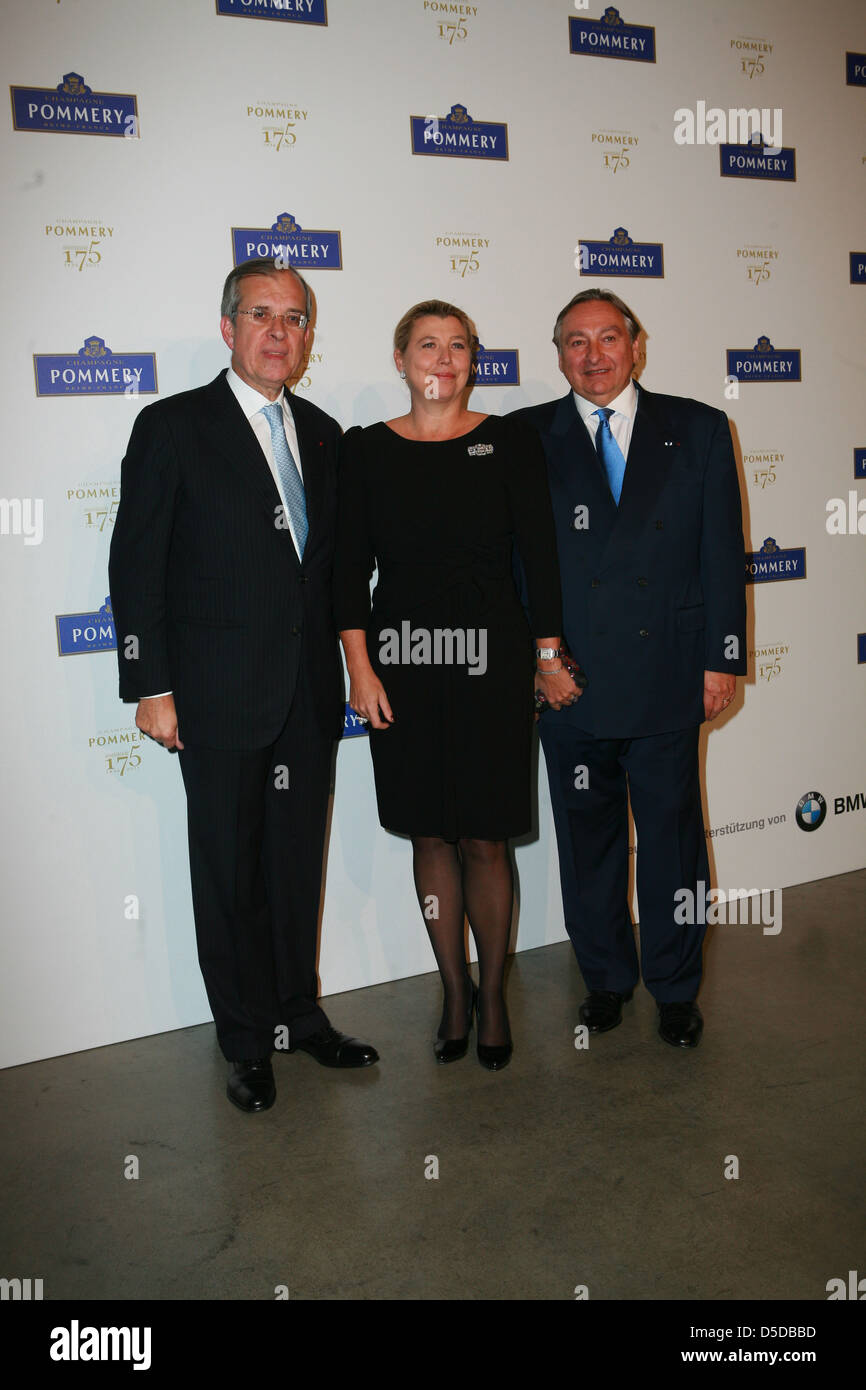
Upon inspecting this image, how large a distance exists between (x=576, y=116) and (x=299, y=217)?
1.03m

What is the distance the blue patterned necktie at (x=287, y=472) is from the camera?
273 cm

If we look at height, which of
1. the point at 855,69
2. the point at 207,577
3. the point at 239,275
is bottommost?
the point at 207,577

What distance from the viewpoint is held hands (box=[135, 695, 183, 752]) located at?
8.70 feet

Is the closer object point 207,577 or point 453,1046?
point 207,577

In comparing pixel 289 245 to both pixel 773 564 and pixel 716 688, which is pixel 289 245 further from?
pixel 773 564

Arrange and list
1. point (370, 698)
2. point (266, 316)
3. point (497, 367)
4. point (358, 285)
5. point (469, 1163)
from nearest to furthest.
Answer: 1. point (469, 1163)
2. point (266, 316)
3. point (370, 698)
4. point (358, 285)
5. point (497, 367)

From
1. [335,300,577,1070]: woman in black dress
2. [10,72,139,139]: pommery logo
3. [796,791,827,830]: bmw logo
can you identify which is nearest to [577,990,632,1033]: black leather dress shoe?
[335,300,577,1070]: woman in black dress

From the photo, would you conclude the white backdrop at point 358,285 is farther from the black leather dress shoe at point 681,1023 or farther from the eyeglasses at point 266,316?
the black leather dress shoe at point 681,1023

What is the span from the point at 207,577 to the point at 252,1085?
1283 mm

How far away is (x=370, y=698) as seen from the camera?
9.00 ft

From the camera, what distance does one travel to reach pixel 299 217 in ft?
10.3

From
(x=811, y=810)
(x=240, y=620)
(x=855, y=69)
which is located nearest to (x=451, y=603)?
(x=240, y=620)
